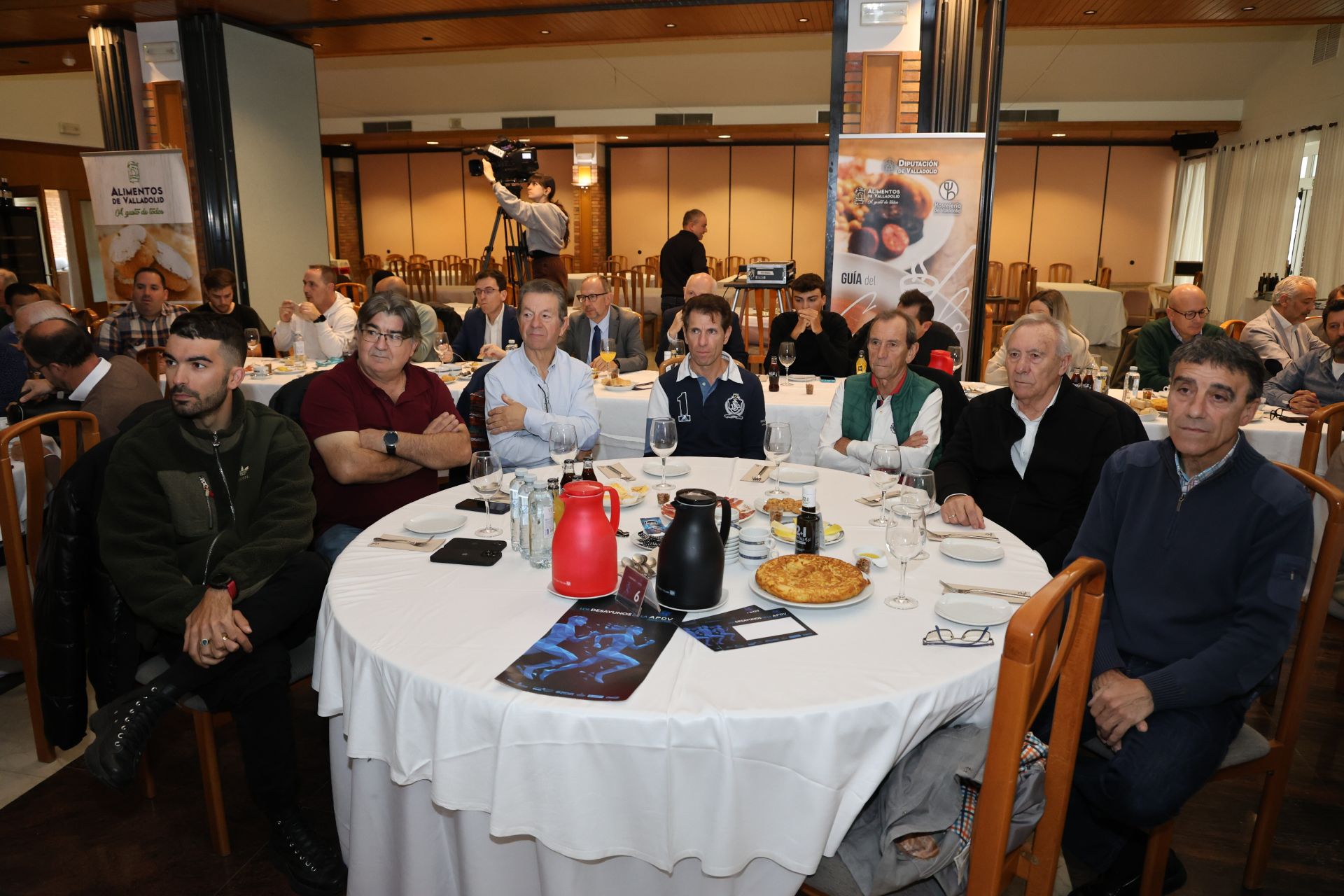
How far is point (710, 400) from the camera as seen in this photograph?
3.52 metres

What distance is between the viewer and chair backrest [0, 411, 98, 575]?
2336 millimetres

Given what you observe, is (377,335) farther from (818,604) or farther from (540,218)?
(540,218)

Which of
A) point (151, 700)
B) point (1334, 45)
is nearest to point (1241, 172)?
point (1334, 45)

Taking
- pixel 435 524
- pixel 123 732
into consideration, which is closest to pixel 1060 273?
pixel 435 524

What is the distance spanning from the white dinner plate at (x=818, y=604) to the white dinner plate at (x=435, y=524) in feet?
2.82

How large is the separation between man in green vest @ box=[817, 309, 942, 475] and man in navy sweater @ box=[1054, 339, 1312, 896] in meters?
1.13

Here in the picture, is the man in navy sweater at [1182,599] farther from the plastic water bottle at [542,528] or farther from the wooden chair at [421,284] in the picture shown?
the wooden chair at [421,284]

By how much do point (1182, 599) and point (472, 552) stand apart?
1647mm

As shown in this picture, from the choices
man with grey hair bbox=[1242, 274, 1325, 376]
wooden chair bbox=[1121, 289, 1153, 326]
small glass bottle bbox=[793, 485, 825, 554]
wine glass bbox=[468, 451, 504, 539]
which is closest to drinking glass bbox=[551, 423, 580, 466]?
wine glass bbox=[468, 451, 504, 539]

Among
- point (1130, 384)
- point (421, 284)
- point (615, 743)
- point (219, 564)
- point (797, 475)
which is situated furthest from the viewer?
point (421, 284)

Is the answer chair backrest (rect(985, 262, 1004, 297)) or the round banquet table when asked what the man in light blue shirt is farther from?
chair backrest (rect(985, 262, 1004, 297))

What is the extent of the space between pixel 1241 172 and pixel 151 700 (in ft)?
44.1

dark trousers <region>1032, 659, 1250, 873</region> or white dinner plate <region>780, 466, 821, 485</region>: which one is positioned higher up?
white dinner plate <region>780, 466, 821, 485</region>

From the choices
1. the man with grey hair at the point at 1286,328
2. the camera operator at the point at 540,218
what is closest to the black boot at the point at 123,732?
the camera operator at the point at 540,218
